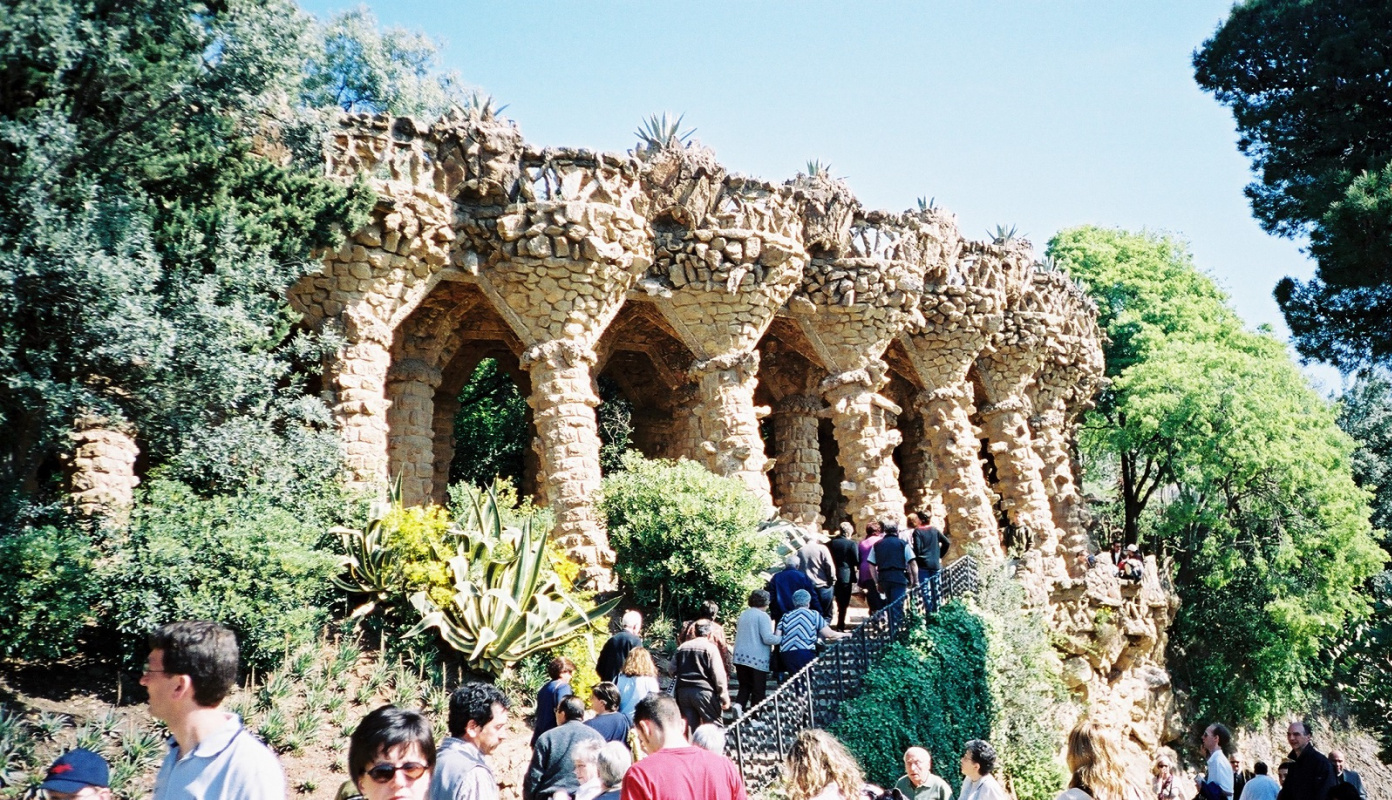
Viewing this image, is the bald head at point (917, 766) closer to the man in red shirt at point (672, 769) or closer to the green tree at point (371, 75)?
the man in red shirt at point (672, 769)

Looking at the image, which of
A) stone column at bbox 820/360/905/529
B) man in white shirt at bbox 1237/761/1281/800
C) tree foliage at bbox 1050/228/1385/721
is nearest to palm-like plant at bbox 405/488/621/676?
man in white shirt at bbox 1237/761/1281/800

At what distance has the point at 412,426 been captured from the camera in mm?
15578

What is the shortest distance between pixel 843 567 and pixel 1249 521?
14.1m

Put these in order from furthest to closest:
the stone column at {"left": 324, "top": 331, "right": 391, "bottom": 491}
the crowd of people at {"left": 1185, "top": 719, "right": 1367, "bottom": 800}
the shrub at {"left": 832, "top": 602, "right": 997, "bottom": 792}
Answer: the stone column at {"left": 324, "top": 331, "right": 391, "bottom": 491}
the shrub at {"left": 832, "top": 602, "right": 997, "bottom": 792}
the crowd of people at {"left": 1185, "top": 719, "right": 1367, "bottom": 800}

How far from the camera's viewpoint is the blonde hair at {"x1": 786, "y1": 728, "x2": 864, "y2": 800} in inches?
167

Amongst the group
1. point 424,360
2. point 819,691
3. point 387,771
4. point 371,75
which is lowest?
point 819,691

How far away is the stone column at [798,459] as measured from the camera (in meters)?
19.5

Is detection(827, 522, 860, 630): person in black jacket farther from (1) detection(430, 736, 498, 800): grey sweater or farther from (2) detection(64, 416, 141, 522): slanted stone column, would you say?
(1) detection(430, 736, 498, 800): grey sweater

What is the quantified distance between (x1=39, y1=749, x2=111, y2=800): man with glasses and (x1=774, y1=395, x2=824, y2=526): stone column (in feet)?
53.3

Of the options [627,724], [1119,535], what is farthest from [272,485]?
[1119,535]

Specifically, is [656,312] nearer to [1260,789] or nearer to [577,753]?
[1260,789]

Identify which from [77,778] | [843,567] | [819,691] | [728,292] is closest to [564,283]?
[728,292]

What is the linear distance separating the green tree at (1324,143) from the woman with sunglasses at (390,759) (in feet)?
40.5

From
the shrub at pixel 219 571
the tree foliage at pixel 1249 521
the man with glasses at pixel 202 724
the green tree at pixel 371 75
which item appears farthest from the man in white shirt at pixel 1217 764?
the green tree at pixel 371 75
